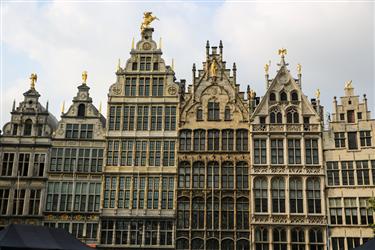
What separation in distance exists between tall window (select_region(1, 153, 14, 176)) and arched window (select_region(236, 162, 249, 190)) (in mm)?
18053

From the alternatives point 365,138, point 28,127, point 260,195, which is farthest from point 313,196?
point 28,127

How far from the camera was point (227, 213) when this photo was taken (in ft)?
117

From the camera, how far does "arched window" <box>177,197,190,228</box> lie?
35.9 meters

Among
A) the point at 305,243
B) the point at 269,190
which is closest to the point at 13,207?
the point at 269,190

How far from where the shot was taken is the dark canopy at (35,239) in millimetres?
26734

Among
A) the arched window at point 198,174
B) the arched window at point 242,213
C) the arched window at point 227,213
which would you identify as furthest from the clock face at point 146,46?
the arched window at point 242,213

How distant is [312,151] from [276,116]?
3959mm

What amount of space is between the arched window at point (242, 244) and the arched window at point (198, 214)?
3019mm

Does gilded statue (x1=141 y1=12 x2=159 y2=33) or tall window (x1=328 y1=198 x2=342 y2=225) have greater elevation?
gilded statue (x1=141 y1=12 x2=159 y2=33)

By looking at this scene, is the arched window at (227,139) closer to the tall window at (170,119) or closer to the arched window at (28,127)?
the tall window at (170,119)

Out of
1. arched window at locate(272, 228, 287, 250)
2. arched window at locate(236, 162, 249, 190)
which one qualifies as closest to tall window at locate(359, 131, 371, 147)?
arched window at locate(236, 162, 249, 190)

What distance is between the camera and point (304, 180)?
36000 millimetres

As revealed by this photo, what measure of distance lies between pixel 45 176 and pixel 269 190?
17.6m

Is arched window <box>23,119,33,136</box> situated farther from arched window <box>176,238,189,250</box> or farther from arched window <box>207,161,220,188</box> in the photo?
arched window <box>176,238,189,250</box>
